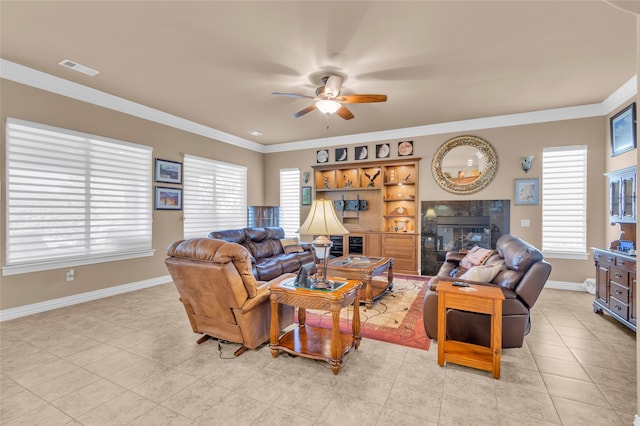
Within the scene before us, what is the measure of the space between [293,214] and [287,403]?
5679mm

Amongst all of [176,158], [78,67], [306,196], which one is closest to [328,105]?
[78,67]

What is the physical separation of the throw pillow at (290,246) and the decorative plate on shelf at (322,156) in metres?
2.27

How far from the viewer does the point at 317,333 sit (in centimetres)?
294

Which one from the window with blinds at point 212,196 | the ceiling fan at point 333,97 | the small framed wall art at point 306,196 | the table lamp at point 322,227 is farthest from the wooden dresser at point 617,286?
the window with blinds at point 212,196

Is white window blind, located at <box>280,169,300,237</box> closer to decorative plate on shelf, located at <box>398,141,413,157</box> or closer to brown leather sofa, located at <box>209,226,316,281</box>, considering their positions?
brown leather sofa, located at <box>209,226,316,281</box>

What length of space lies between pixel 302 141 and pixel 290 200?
1.52 m

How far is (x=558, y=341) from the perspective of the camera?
297 centimetres

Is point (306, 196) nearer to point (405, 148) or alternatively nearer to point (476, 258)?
point (405, 148)

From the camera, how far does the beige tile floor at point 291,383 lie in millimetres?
Result: 1888

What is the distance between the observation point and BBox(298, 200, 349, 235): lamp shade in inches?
98.1

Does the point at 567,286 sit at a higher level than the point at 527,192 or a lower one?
lower

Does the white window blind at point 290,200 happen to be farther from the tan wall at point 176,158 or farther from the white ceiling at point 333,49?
the white ceiling at point 333,49

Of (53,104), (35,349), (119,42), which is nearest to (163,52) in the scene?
(119,42)

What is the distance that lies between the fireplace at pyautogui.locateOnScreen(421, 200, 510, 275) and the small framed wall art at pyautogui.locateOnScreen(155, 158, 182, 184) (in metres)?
4.85
